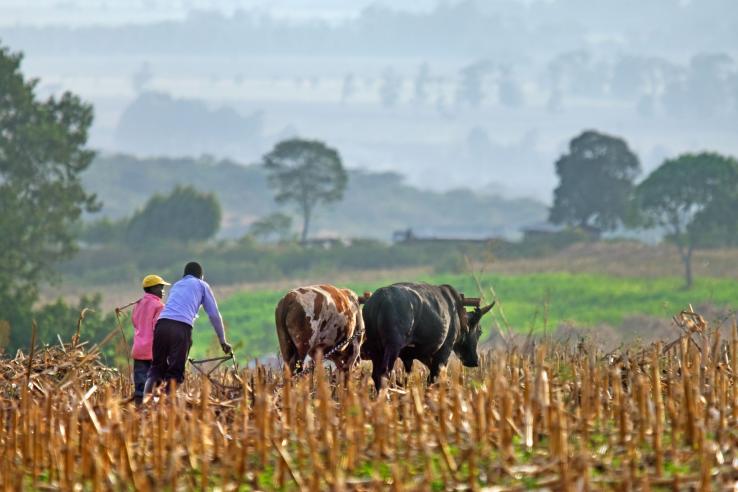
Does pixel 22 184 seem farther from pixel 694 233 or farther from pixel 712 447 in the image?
pixel 712 447

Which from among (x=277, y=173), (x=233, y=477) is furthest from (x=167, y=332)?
(x=277, y=173)

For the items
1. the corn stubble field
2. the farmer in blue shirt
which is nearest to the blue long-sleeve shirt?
the farmer in blue shirt

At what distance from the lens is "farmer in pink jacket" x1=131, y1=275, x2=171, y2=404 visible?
18.2 meters

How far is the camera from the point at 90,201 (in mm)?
69500

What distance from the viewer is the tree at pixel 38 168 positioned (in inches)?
2616

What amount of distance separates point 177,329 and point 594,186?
95329 millimetres

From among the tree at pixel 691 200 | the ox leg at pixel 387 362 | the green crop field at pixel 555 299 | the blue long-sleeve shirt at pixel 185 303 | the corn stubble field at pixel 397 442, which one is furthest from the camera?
the tree at pixel 691 200

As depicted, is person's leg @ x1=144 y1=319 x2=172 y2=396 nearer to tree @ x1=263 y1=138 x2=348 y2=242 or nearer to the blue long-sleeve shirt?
the blue long-sleeve shirt

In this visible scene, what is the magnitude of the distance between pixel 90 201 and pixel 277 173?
65.4 m

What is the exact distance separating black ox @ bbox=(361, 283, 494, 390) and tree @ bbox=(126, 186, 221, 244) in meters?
87.1

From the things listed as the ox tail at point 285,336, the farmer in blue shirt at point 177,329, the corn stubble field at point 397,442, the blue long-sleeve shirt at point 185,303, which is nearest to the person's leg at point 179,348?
the farmer in blue shirt at point 177,329

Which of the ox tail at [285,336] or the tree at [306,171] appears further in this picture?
the tree at [306,171]

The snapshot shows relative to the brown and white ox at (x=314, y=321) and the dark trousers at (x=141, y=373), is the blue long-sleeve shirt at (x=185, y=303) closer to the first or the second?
the dark trousers at (x=141, y=373)

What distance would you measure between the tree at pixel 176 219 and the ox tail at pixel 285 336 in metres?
88.0
